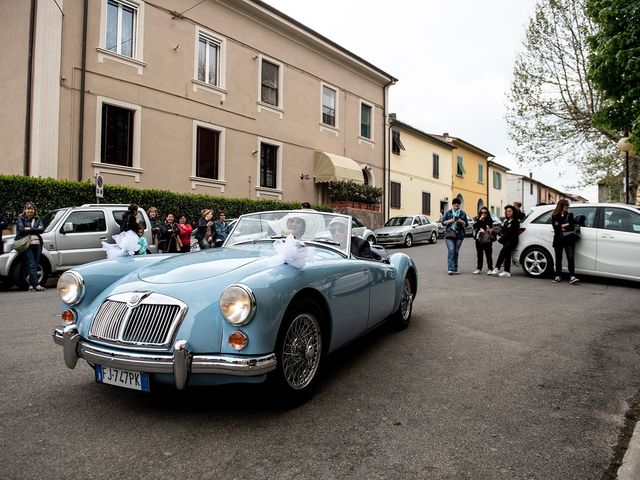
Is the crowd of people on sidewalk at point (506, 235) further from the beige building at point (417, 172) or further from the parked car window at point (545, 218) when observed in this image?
the beige building at point (417, 172)

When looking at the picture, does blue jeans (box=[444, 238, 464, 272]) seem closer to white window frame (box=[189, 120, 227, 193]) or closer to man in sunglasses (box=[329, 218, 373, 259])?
man in sunglasses (box=[329, 218, 373, 259])

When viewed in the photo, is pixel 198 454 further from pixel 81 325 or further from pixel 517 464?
pixel 517 464

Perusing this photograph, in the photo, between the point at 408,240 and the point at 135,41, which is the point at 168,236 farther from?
the point at 408,240

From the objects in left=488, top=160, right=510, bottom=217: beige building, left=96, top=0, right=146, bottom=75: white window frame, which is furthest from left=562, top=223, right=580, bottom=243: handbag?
left=488, top=160, right=510, bottom=217: beige building

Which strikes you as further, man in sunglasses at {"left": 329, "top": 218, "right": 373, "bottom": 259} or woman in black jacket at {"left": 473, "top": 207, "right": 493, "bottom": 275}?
woman in black jacket at {"left": 473, "top": 207, "right": 493, "bottom": 275}

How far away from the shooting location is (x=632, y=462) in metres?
2.52

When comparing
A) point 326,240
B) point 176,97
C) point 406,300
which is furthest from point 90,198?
point 326,240

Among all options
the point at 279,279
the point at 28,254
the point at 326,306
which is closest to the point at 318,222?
the point at 326,306

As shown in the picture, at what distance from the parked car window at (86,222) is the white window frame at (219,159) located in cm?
558

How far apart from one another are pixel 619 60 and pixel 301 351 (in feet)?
32.8

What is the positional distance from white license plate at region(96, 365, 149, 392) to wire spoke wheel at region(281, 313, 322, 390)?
2.87ft

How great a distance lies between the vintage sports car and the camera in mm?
2902

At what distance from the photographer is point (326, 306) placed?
11.9 ft

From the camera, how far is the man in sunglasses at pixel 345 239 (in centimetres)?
467
